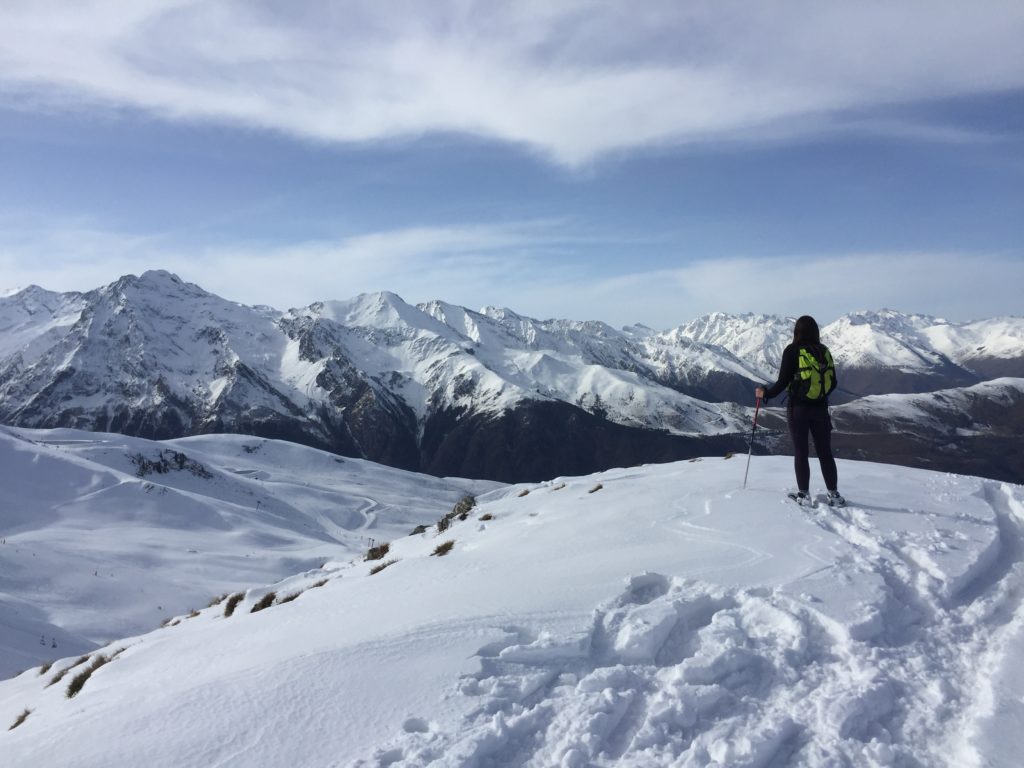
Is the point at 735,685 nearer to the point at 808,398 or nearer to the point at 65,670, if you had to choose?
the point at 808,398

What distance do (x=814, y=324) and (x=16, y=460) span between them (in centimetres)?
8265

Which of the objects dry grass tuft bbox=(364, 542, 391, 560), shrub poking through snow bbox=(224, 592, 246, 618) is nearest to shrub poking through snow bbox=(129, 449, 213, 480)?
shrub poking through snow bbox=(224, 592, 246, 618)

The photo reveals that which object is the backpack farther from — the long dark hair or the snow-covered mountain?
the snow-covered mountain

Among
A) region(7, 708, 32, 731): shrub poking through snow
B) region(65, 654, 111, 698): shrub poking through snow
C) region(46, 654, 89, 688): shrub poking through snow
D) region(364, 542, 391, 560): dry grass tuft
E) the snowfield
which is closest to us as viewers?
the snowfield

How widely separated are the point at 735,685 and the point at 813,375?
288 inches

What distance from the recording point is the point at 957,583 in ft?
26.4

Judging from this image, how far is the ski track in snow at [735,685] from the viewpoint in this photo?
5176 millimetres

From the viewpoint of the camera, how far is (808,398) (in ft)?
39.4

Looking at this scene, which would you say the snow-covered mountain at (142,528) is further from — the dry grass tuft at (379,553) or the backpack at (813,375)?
the backpack at (813,375)

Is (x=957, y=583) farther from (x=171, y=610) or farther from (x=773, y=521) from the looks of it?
(x=171, y=610)

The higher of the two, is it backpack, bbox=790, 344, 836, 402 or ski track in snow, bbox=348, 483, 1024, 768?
backpack, bbox=790, 344, 836, 402

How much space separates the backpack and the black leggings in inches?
9.8

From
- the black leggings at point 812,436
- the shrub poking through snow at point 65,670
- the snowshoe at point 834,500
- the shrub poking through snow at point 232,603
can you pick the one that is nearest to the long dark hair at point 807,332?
the black leggings at point 812,436

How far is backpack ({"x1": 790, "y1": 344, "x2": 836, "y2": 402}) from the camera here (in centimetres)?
1182
